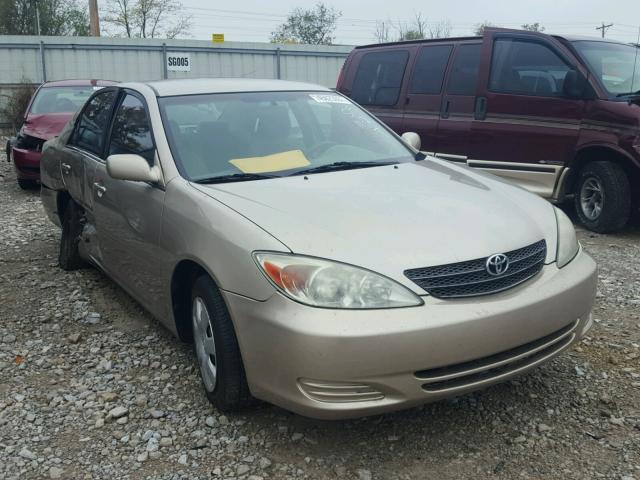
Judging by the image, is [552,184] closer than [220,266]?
No

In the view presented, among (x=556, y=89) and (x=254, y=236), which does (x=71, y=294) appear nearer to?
(x=254, y=236)

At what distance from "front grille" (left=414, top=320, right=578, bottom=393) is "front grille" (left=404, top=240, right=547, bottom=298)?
0.27 meters

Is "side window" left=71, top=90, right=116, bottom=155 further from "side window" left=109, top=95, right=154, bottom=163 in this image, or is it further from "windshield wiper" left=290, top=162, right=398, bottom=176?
"windshield wiper" left=290, top=162, right=398, bottom=176

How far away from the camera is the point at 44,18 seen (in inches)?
1636

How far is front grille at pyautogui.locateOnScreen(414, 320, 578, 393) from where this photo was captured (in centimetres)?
250

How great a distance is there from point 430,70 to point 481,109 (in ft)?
2.77

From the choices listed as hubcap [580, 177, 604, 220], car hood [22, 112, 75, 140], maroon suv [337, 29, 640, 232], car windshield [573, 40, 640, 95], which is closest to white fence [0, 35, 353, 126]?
car hood [22, 112, 75, 140]

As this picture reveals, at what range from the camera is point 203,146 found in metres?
3.51

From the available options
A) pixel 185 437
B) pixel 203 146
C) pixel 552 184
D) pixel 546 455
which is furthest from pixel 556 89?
pixel 185 437

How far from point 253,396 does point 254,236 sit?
69 centimetres

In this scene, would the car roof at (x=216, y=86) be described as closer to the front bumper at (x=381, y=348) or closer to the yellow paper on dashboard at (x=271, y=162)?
Result: the yellow paper on dashboard at (x=271, y=162)

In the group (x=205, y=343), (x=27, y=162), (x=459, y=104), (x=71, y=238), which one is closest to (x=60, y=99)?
(x=27, y=162)

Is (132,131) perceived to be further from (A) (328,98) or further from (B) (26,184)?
(B) (26,184)

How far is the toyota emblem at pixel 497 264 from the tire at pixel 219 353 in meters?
1.09
